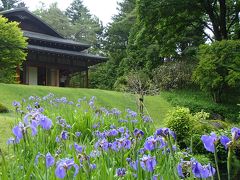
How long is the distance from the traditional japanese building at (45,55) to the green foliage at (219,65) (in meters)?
10.6

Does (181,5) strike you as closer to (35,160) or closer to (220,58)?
(220,58)

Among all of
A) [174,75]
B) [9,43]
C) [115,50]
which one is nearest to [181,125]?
[9,43]

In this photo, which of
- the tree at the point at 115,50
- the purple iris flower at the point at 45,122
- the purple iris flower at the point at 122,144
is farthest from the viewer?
the tree at the point at 115,50

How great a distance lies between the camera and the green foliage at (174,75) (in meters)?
26.5

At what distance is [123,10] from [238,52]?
77.5 feet

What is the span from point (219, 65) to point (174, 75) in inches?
293

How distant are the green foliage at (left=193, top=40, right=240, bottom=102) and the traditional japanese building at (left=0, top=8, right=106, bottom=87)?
418 inches

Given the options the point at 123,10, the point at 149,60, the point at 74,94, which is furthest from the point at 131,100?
the point at 123,10

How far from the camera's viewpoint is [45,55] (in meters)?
27.9

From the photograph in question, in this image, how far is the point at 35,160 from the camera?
3334mm

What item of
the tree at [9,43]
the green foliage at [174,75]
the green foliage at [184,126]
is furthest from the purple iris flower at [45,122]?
the green foliage at [174,75]

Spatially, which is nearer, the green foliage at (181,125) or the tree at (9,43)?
the green foliage at (181,125)

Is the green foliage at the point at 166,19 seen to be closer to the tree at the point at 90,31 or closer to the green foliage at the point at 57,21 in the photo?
the tree at the point at 90,31

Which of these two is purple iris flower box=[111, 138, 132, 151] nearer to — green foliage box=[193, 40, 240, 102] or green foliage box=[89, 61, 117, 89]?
green foliage box=[193, 40, 240, 102]
